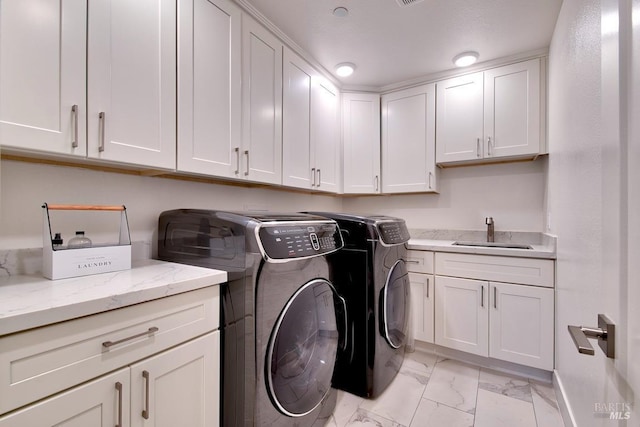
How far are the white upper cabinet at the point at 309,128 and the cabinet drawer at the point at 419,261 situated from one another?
0.92m

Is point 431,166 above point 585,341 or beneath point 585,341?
above

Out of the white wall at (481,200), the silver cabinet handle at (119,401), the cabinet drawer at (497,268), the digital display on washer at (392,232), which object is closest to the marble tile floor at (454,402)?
the cabinet drawer at (497,268)

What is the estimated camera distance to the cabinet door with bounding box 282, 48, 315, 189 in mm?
2070

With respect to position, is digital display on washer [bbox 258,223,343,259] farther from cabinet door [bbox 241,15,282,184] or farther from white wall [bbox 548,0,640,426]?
white wall [bbox 548,0,640,426]

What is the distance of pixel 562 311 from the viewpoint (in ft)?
5.34

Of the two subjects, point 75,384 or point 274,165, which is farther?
point 274,165

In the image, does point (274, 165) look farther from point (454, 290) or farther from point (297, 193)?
point (454, 290)

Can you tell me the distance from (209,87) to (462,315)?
7.60ft

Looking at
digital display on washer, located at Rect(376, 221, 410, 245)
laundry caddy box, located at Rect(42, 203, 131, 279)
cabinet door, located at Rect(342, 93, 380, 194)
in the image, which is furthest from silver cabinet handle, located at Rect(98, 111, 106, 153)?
cabinet door, located at Rect(342, 93, 380, 194)

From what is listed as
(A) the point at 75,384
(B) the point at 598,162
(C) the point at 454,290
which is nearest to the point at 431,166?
(C) the point at 454,290

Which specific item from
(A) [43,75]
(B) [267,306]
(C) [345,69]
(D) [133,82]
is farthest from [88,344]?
(C) [345,69]

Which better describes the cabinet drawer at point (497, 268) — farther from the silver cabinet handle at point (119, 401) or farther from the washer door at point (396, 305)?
the silver cabinet handle at point (119, 401)

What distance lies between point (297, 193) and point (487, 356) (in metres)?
1.97

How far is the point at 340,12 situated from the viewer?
1.79 m
